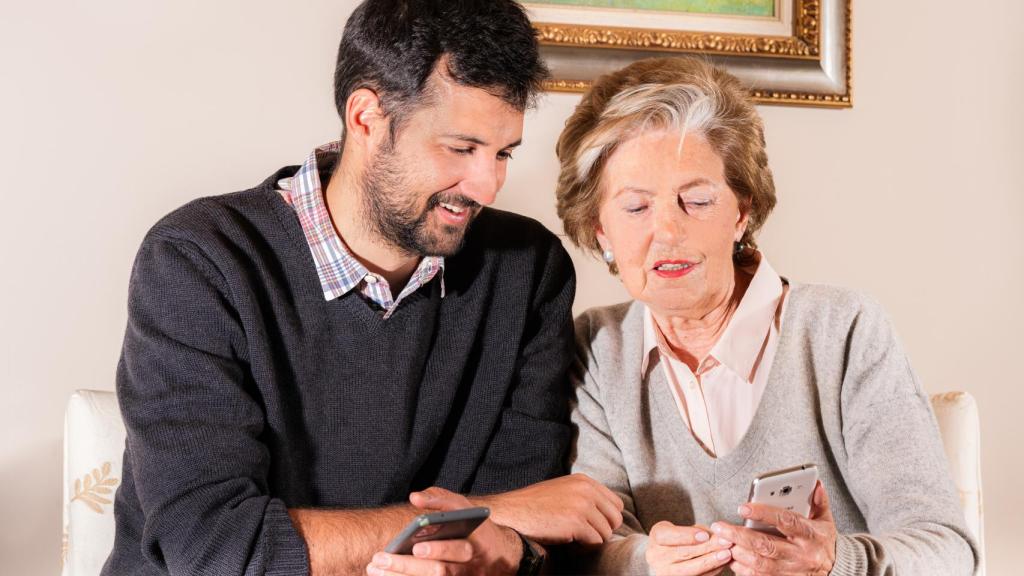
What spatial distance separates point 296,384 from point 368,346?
13 centimetres

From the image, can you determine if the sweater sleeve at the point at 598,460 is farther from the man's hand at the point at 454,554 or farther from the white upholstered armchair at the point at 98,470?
the white upholstered armchair at the point at 98,470

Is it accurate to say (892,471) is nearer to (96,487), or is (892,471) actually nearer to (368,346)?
(368,346)

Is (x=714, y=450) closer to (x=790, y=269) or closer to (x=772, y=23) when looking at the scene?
(x=790, y=269)

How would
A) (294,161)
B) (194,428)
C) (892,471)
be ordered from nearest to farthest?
(194,428) → (892,471) → (294,161)

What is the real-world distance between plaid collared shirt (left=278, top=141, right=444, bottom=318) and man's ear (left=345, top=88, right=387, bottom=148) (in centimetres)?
10

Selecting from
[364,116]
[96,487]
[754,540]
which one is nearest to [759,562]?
[754,540]

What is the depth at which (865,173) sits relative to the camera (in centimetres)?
230

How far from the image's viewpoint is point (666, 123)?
5.54 ft

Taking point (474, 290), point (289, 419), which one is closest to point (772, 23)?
point (474, 290)

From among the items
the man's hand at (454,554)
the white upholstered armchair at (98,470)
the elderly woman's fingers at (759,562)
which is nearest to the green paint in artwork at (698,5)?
the white upholstered armchair at (98,470)

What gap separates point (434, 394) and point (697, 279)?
0.46 m

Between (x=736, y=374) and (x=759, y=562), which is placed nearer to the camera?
(x=759, y=562)

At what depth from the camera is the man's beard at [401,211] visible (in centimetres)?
166

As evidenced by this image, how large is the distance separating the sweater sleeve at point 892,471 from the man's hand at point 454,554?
0.46m
